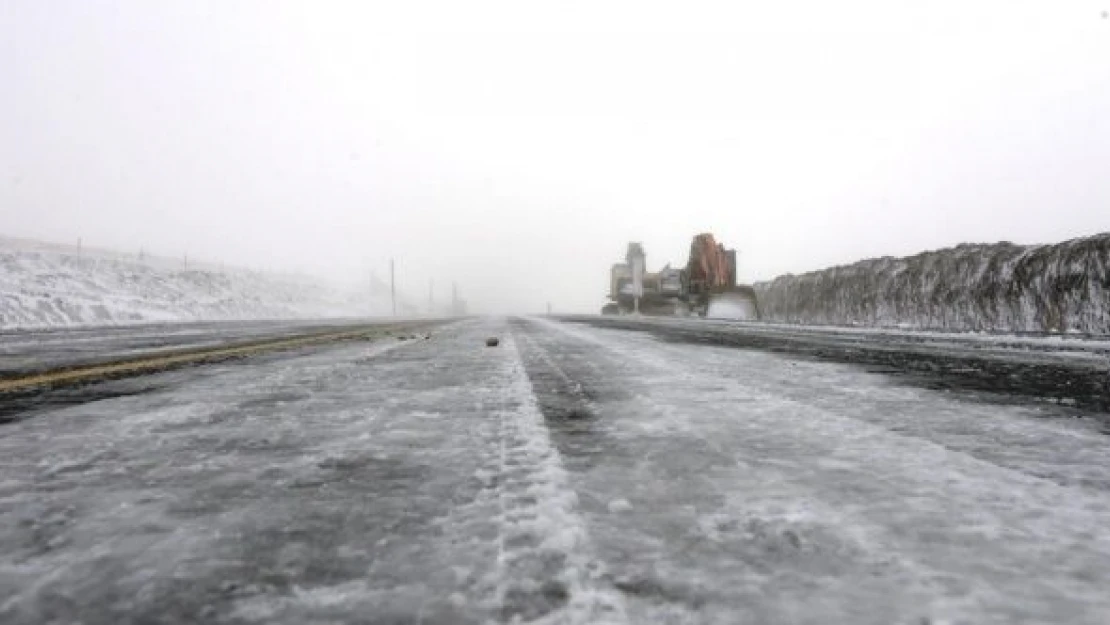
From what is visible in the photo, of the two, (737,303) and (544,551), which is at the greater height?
(737,303)

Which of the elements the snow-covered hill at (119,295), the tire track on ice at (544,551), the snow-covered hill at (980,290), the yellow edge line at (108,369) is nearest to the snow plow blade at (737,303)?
the snow-covered hill at (980,290)

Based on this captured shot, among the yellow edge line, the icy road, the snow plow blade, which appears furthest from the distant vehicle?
the icy road

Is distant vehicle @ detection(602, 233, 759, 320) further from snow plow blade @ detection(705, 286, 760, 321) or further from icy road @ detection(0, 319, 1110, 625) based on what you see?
icy road @ detection(0, 319, 1110, 625)

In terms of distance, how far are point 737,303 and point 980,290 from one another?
14290mm

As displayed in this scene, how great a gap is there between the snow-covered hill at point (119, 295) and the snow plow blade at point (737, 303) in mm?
24514

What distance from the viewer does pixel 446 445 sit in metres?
2.73

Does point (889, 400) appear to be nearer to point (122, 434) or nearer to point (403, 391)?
point (403, 391)

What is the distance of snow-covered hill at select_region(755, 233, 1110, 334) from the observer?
1326 centimetres

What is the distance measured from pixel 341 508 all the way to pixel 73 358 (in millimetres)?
7413

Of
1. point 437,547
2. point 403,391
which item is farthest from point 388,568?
point 403,391

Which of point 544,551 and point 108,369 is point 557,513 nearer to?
point 544,551

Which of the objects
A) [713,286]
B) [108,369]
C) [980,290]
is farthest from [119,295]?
[980,290]

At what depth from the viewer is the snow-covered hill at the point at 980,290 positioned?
1326 centimetres

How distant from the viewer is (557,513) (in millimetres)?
1796
